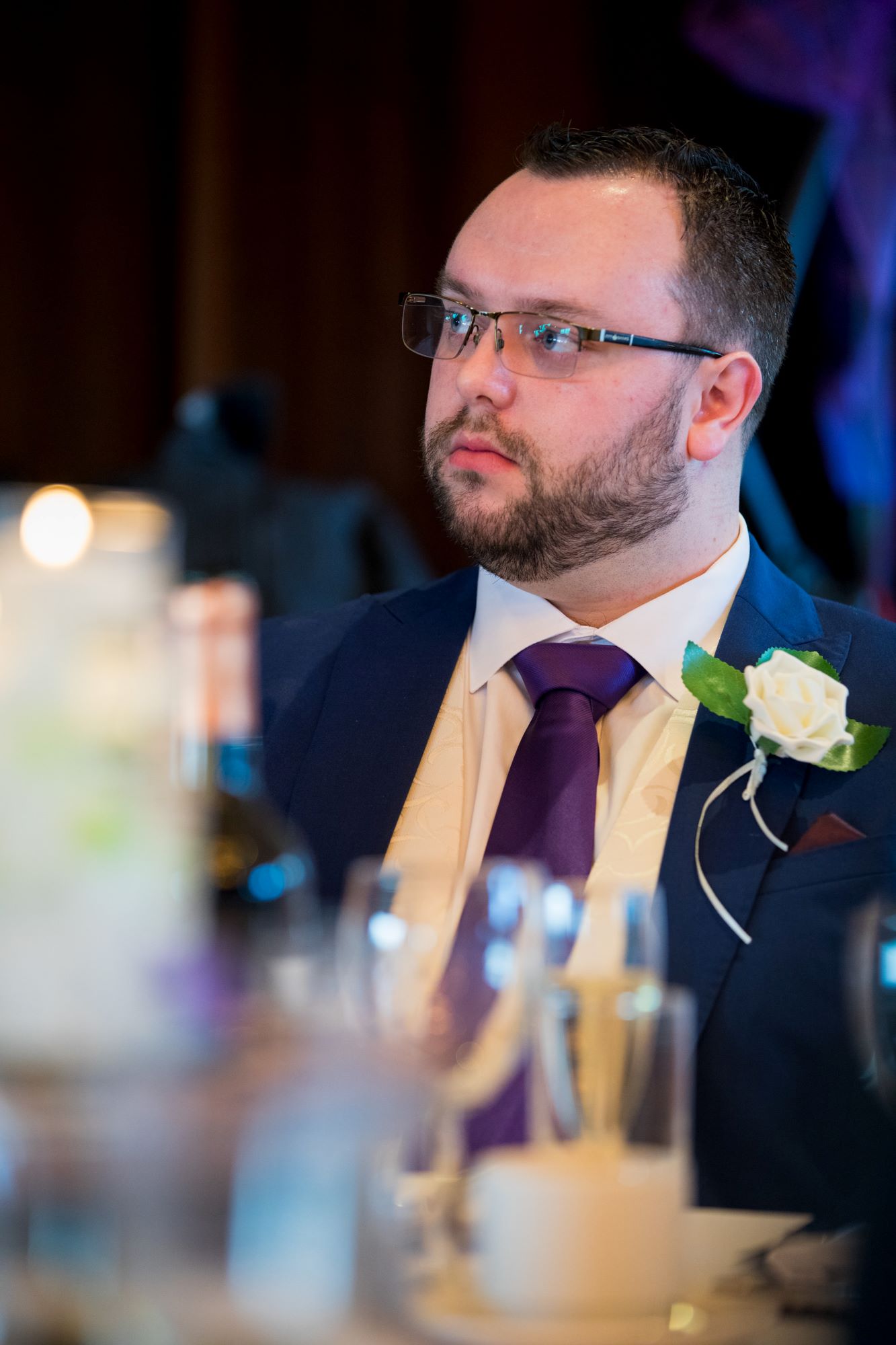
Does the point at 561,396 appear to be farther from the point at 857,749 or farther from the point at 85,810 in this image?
the point at 85,810

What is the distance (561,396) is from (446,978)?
974 millimetres

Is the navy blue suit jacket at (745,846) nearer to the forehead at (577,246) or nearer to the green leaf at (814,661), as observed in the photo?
the green leaf at (814,661)

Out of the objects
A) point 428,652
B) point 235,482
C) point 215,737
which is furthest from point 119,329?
point 215,737

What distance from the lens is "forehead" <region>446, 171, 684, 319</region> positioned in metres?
1.62

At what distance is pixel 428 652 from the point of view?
68.0 inches

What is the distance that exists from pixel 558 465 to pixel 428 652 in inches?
10.5

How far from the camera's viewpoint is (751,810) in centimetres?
144

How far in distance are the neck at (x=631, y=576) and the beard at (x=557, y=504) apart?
0.05 feet

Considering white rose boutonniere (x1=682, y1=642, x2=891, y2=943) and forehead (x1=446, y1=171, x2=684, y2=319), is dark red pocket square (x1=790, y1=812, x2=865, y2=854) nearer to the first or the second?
white rose boutonniere (x1=682, y1=642, x2=891, y2=943)

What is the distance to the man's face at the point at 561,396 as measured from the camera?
5.28 feet

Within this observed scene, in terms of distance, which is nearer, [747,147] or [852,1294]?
[852,1294]

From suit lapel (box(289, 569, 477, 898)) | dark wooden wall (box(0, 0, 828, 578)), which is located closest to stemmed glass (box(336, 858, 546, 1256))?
suit lapel (box(289, 569, 477, 898))

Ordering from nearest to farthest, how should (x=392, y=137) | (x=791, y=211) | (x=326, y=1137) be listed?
(x=326, y=1137) < (x=791, y=211) < (x=392, y=137)

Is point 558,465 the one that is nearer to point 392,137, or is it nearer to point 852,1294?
point 852,1294
